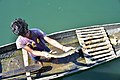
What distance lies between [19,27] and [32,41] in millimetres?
142

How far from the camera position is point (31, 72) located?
1.86 metres

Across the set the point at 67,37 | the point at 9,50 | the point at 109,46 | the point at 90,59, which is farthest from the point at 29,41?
the point at 109,46

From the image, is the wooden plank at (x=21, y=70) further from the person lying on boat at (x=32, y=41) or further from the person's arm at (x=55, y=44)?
the person's arm at (x=55, y=44)

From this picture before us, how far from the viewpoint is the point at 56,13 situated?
2.13 meters

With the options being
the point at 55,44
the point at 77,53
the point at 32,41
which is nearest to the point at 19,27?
the point at 32,41

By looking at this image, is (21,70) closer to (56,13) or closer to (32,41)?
(32,41)

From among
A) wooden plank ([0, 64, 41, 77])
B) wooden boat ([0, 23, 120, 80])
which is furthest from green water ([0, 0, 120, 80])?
wooden plank ([0, 64, 41, 77])

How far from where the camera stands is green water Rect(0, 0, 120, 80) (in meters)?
2.07

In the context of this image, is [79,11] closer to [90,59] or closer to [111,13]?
[111,13]

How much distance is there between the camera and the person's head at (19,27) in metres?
1.94

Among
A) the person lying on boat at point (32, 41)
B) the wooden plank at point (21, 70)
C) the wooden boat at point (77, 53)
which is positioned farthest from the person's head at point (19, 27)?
the wooden plank at point (21, 70)

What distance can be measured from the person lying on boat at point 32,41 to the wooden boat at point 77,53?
4 centimetres

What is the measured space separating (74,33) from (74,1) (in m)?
0.32

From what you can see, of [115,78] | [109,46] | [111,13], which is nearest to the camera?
[115,78]
